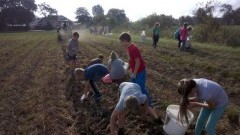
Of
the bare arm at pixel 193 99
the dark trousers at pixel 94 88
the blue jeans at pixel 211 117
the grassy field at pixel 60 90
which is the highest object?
the bare arm at pixel 193 99

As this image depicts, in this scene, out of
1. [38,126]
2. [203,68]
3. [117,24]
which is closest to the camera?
[38,126]

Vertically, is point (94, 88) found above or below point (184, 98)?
below

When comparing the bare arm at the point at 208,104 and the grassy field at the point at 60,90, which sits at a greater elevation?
the bare arm at the point at 208,104

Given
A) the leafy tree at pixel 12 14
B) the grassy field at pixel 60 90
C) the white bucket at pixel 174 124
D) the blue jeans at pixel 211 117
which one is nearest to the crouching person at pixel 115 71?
the grassy field at pixel 60 90

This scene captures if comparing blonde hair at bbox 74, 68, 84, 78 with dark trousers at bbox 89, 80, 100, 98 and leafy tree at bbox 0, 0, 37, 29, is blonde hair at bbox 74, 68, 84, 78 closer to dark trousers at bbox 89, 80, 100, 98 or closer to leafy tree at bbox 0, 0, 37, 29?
dark trousers at bbox 89, 80, 100, 98

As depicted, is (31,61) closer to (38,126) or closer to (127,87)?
(38,126)

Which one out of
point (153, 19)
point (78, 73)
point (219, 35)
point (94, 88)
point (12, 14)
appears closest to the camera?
point (78, 73)

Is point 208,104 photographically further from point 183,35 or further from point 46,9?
point 46,9

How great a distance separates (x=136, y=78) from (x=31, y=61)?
10.4m

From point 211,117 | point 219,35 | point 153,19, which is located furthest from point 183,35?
point 153,19

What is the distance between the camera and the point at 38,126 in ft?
21.2

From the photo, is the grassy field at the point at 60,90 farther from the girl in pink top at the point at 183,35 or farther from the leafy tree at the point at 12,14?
the leafy tree at the point at 12,14

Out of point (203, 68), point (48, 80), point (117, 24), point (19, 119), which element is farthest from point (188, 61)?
point (117, 24)

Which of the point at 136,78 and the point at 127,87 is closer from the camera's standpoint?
the point at 127,87
